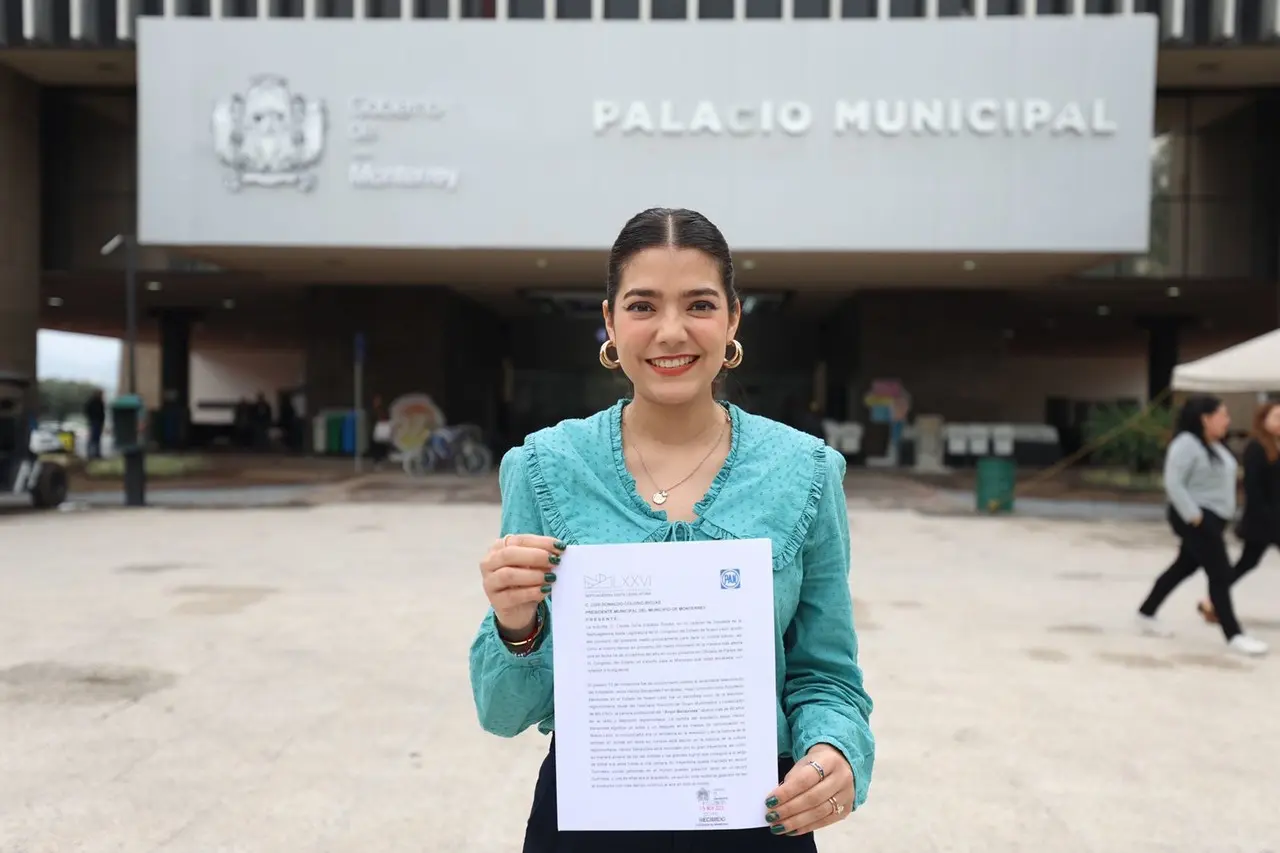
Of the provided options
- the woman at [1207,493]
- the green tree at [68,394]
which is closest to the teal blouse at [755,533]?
the woman at [1207,493]

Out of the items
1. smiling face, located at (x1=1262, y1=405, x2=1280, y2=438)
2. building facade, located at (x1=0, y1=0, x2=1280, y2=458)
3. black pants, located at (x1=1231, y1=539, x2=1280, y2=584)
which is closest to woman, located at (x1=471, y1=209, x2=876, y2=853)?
smiling face, located at (x1=1262, y1=405, x2=1280, y2=438)

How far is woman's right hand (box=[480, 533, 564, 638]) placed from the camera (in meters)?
1.46

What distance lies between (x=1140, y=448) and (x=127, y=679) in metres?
19.3

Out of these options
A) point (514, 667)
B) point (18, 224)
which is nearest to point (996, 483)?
point (514, 667)

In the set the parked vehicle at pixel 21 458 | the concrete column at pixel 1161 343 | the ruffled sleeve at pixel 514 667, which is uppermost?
the concrete column at pixel 1161 343

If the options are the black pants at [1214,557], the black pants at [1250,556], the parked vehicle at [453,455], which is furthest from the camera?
the parked vehicle at [453,455]

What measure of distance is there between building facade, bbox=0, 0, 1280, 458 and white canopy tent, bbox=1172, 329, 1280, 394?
5.85 m

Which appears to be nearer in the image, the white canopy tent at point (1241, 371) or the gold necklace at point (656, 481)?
the gold necklace at point (656, 481)

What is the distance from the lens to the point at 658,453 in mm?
1732

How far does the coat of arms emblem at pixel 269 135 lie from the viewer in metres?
19.1

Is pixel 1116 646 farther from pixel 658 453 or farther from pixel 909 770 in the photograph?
pixel 658 453

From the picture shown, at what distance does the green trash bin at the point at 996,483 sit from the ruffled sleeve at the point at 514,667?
620 inches

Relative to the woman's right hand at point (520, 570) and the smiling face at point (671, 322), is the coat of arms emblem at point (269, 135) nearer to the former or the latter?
the smiling face at point (671, 322)

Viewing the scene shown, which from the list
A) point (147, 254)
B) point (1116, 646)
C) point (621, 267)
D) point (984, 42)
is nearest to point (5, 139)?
point (147, 254)
